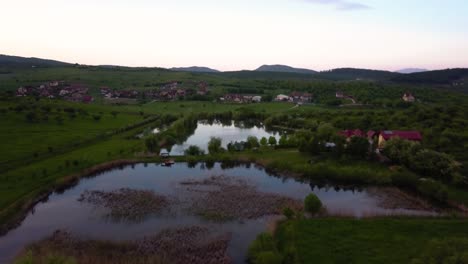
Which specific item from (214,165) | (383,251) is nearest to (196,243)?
(383,251)

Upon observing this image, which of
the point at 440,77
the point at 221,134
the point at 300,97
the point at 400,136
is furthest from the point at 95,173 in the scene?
the point at 440,77

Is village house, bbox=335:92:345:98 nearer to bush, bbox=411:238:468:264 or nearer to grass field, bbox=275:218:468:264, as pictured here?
grass field, bbox=275:218:468:264

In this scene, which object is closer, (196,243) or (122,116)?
(196,243)

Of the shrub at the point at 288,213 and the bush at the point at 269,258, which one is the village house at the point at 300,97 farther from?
the bush at the point at 269,258

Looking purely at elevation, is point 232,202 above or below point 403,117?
below

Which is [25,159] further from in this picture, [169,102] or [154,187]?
[169,102]

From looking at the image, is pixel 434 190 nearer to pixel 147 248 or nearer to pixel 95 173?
pixel 147 248

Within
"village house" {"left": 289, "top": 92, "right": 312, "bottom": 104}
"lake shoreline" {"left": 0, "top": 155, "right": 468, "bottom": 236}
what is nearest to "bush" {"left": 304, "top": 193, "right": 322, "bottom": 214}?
"lake shoreline" {"left": 0, "top": 155, "right": 468, "bottom": 236}

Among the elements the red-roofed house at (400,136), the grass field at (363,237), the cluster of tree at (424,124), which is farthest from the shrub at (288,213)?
the red-roofed house at (400,136)
